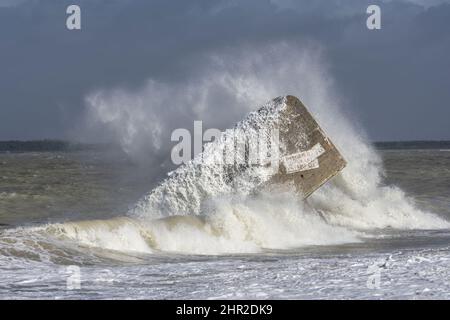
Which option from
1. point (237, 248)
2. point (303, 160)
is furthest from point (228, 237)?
point (303, 160)

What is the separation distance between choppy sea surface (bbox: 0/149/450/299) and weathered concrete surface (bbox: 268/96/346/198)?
14.8 inches

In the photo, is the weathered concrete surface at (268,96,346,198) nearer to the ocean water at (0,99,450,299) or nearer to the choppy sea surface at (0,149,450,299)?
the ocean water at (0,99,450,299)

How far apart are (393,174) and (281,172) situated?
1905 centimetres

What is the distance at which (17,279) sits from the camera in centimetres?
711

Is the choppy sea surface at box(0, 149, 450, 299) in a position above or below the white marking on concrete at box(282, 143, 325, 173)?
below

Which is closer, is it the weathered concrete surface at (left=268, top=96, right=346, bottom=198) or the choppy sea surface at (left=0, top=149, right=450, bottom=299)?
the choppy sea surface at (left=0, top=149, right=450, bottom=299)

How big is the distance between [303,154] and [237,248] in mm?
2299

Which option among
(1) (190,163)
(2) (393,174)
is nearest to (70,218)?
(1) (190,163)

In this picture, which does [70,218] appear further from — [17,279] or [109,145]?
[17,279]

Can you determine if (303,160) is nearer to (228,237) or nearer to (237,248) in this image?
(228,237)

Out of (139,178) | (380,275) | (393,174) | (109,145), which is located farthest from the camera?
(393,174)

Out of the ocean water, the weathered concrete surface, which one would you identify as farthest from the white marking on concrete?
the ocean water

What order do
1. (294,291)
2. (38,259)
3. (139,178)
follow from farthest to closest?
1. (139,178)
2. (38,259)
3. (294,291)

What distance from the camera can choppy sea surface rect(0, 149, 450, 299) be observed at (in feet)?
21.3
